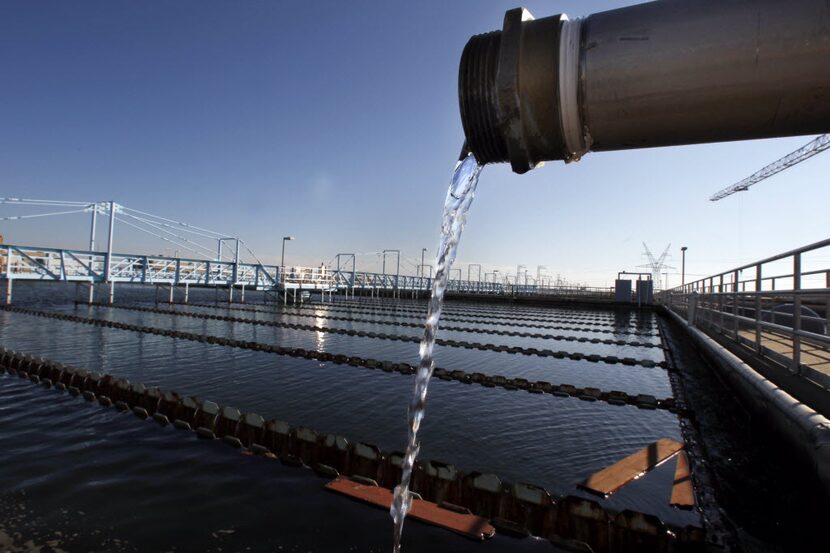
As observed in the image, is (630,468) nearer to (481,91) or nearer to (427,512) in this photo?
(427,512)

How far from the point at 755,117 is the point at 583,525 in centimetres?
307

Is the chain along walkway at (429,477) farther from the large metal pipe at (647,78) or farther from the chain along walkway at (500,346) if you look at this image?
the chain along walkway at (500,346)

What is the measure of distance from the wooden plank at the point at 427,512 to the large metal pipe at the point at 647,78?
9.54ft

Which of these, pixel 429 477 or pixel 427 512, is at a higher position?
pixel 429 477

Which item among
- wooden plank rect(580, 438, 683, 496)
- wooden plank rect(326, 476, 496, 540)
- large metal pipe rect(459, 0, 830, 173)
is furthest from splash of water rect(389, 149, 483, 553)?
wooden plank rect(580, 438, 683, 496)

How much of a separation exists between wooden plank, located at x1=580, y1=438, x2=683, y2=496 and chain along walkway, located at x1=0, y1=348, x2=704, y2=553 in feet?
1.99

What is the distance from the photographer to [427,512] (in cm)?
360

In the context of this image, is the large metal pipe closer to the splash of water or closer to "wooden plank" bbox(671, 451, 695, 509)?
the splash of water

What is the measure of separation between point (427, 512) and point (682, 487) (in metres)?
2.27

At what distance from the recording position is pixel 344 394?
23.8ft

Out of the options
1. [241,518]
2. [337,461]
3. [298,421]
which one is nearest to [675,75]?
[241,518]

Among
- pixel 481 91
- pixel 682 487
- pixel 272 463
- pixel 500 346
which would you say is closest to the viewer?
pixel 481 91

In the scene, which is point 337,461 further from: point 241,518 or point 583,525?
point 583,525

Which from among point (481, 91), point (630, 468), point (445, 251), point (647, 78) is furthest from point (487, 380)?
point (647, 78)
